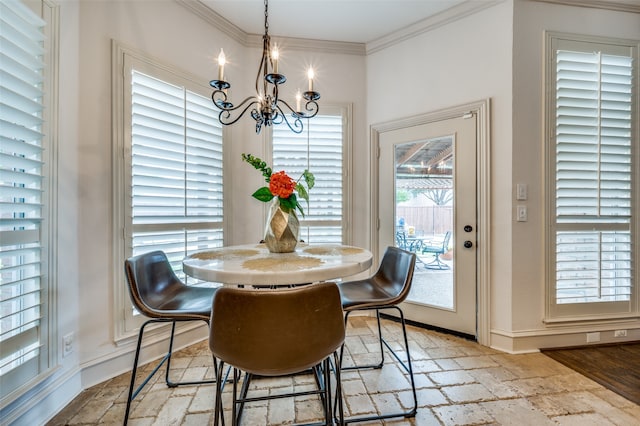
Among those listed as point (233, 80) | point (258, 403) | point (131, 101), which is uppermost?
point (233, 80)

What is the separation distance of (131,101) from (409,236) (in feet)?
8.48

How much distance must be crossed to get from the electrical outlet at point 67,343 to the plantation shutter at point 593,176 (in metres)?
3.48

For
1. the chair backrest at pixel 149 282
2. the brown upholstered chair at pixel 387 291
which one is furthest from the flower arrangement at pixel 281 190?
the chair backrest at pixel 149 282

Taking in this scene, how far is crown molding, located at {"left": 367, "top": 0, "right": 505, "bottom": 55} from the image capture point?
7.81ft

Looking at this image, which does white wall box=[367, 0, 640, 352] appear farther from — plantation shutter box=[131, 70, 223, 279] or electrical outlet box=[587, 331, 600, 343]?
plantation shutter box=[131, 70, 223, 279]

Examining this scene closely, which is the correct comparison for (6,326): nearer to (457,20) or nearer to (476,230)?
(476,230)

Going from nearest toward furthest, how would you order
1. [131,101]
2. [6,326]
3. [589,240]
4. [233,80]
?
[6,326] < [131,101] < [589,240] < [233,80]

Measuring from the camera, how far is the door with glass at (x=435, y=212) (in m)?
2.47

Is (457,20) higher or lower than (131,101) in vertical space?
higher

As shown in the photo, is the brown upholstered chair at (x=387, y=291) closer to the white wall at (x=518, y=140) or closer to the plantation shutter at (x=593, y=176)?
the white wall at (x=518, y=140)

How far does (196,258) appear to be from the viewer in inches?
59.2

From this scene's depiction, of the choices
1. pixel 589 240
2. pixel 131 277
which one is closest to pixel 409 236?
pixel 589 240

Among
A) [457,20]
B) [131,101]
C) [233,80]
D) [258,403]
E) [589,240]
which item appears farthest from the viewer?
[233,80]

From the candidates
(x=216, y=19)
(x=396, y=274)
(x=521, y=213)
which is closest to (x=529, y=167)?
(x=521, y=213)
